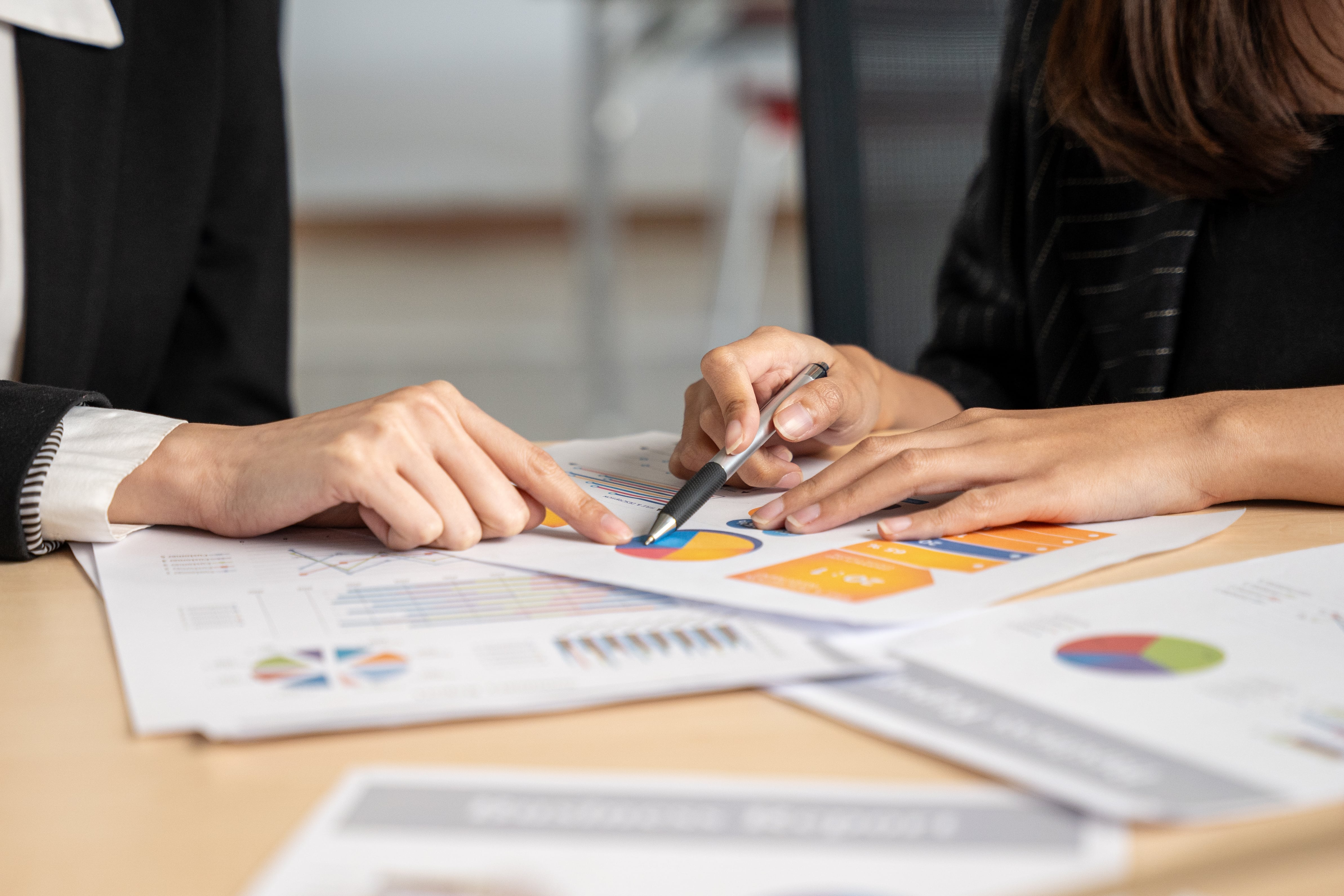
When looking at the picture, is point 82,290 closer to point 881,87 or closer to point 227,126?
point 227,126

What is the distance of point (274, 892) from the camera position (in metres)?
0.26

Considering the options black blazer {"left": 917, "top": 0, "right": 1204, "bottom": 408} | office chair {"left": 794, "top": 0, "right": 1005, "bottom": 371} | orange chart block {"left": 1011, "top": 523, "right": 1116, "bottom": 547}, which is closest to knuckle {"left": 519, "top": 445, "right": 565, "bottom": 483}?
orange chart block {"left": 1011, "top": 523, "right": 1116, "bottom": 547}

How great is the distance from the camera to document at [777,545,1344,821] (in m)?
0.30

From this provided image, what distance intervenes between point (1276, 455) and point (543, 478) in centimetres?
38

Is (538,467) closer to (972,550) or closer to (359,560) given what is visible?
(359,560)

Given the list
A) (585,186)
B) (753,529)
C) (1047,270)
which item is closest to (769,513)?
(753,529)

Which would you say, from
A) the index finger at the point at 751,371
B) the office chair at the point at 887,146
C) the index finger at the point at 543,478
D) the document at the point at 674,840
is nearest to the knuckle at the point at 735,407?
the index finger at the point at 751,371

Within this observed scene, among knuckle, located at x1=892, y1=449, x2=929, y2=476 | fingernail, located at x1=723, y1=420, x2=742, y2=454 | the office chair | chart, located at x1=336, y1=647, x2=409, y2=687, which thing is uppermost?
the office chair

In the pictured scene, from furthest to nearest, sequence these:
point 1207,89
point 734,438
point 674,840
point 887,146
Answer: point 887,146
point 1207,89
point 734,438
point 674,840

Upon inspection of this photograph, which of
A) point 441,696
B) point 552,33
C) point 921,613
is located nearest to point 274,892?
point 441,696

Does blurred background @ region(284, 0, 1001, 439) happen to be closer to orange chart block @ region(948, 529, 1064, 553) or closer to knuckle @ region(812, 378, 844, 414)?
knuckle @ region(812, 378, 844, 414)

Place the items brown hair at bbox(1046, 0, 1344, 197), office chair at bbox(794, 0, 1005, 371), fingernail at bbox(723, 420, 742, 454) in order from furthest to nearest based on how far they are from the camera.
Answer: office chair at bbox(794, 0, 1005, 371)
brown hair at bbox(1046, 0, 1344, 197)
fingernail at bbox(723, 420, 742, 454)

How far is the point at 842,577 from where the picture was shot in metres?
0.47

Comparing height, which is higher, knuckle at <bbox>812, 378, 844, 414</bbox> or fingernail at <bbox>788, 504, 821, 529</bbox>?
knuckle at <bbox>812, 378, 844, 414</bbox>
